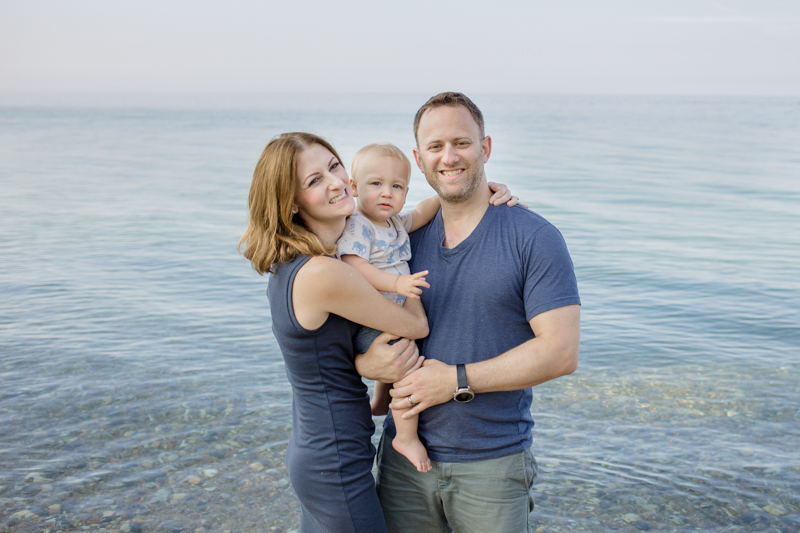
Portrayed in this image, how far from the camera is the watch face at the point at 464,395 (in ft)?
8.84

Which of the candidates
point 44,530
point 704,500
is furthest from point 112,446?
point 704,500

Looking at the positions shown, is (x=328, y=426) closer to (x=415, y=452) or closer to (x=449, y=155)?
(x=415, y=452)

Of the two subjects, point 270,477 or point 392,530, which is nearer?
point 392,530

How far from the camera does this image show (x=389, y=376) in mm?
2746

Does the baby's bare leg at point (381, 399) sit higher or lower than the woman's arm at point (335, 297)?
lower

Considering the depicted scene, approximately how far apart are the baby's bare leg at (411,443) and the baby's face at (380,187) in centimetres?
93

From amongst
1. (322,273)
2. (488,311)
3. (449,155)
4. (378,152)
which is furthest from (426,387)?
(378,152)

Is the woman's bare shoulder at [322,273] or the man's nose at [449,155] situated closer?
the woman's bare shoulder at [322,273]

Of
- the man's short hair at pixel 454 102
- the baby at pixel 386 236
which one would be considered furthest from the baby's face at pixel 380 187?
the man's short hair at pixel 454 102

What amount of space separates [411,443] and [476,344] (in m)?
0.50

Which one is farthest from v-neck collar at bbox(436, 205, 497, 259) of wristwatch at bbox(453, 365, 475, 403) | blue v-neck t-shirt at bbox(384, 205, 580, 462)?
wristwatch at bbox(453, 365, 475, 403)

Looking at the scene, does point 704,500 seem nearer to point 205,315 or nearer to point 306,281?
point 306,281

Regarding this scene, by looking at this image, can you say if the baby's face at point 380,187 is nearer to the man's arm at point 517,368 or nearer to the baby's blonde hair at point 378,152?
the baby's blonde hair at point 378,152

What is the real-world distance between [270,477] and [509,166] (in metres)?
24.8
